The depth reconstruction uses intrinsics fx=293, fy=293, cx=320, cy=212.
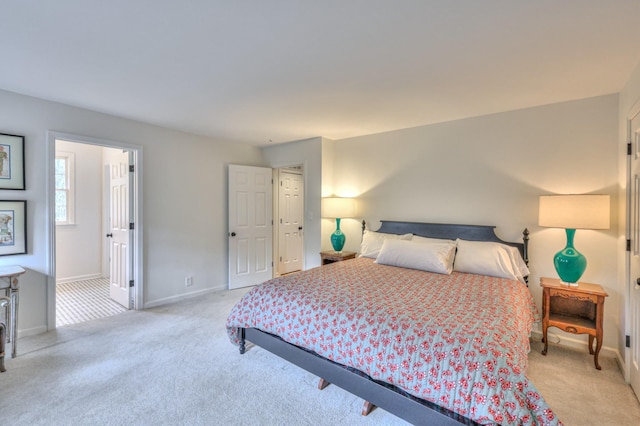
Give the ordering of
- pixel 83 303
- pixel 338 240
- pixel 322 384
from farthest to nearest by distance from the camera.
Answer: pixel 338 240, pixel 83 303, pixel 322 384

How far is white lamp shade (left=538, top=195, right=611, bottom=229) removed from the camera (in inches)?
94.0

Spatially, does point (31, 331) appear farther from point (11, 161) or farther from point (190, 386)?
point (190, 386)

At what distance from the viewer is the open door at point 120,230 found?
3.69m

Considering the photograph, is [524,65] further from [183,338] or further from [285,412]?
[183,338]

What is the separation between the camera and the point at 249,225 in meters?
4.81

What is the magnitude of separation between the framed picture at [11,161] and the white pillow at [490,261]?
4361mm

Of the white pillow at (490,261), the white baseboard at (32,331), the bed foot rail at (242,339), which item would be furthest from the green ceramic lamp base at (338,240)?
the white baseboard at (32,331)

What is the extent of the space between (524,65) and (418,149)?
1.67 meters

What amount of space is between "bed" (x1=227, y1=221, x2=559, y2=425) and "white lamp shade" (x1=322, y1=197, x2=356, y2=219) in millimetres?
1201

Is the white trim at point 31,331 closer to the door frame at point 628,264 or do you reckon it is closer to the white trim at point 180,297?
the white trim at point 180,297

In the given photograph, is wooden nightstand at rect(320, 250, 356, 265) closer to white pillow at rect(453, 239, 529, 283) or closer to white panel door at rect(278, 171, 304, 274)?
white panel door at rect(278, 171, 304, 274)

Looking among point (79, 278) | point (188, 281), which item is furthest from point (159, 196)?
point (79, 278)

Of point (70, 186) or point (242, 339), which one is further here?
point (70, 186)

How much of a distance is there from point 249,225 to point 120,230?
1.75 metres
